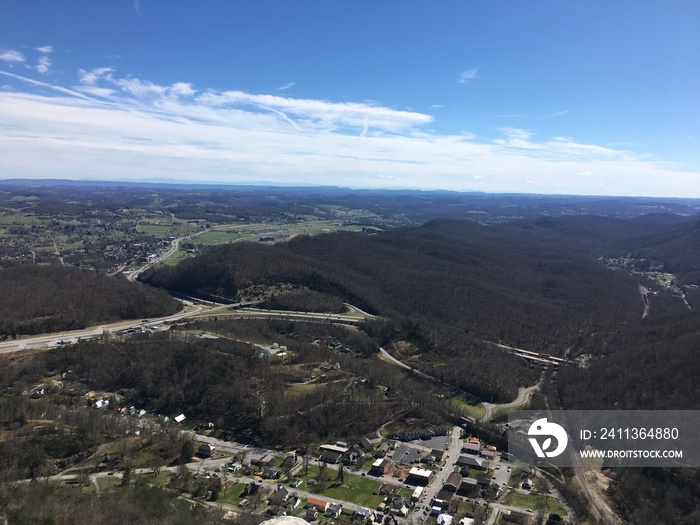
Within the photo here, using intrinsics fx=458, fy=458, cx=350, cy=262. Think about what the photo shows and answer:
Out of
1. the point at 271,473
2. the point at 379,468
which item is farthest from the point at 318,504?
the point at 379,468

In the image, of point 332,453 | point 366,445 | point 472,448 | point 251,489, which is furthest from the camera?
point 366,445

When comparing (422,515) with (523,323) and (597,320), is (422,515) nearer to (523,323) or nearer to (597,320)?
(523,323)

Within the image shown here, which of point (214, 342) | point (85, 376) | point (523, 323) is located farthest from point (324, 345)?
point (523, 323)

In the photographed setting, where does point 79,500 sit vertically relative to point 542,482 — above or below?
above

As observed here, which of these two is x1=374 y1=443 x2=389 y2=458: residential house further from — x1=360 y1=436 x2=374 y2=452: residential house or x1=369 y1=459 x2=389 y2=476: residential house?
x1=369 y1=459 x2=389 y2=476: residential house

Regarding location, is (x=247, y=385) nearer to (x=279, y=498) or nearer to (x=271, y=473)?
(x=271, y=473)

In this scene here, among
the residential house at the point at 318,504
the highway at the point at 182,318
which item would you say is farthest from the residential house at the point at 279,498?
the highway at the point at 182,318

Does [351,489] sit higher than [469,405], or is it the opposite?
[351,489]

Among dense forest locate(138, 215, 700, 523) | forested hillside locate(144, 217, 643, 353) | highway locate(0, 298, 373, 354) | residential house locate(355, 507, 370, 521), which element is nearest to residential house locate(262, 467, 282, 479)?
residential house locate(355, 507, 370, 521)
